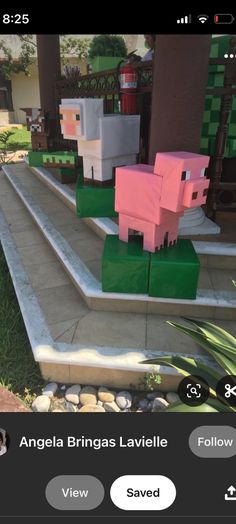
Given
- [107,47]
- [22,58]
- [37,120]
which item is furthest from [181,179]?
[22,58]

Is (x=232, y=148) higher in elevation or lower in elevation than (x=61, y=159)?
higher

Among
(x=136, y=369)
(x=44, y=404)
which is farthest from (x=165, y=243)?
(x=44, y=404)

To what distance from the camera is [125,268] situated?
8.86ft

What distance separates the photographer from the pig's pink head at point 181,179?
2266 millimetres

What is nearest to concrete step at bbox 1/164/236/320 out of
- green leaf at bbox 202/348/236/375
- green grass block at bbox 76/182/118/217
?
green grass block at bbox 76/182/118/217

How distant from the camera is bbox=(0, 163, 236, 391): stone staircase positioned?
2443mm

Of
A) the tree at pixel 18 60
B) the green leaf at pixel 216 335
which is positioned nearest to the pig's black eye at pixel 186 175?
the green leaf at pixel 216 335

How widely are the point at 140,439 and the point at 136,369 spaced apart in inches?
43.2

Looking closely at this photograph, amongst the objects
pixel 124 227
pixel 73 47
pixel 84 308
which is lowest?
pixel 84 308

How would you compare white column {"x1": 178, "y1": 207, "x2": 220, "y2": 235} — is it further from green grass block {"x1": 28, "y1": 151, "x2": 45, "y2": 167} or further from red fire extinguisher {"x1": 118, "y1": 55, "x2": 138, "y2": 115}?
green grass block {"x1": 28, "y1": 151, "x2": 45, "y2": 167}

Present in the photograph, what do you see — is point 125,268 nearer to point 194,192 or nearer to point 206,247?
point 194,192

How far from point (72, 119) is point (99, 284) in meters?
1.64

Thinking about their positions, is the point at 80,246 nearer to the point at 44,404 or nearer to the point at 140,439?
the point at 44,404
